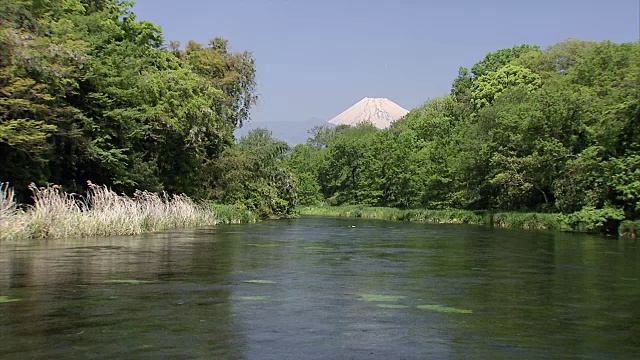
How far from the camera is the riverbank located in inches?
1428

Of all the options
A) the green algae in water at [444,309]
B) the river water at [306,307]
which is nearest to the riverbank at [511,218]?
the river water at [306,307]

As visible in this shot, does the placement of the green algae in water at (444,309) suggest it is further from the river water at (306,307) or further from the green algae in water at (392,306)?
the green algae in water at (392,306)

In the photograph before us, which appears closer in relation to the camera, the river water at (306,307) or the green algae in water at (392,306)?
the river water at (306,307)

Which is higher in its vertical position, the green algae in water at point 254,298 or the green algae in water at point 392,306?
the green algae in water at point 254,298

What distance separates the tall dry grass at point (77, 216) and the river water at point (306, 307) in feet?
10.3

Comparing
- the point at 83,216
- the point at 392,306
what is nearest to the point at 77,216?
the point at 83,216

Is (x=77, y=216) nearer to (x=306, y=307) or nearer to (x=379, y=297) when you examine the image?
(x=379, y=297)

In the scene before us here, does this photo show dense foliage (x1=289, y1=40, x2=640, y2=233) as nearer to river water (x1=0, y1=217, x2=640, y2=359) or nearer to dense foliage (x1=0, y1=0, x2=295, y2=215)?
dense foliage (x1=0, y1=0, x2=295, y2=215)

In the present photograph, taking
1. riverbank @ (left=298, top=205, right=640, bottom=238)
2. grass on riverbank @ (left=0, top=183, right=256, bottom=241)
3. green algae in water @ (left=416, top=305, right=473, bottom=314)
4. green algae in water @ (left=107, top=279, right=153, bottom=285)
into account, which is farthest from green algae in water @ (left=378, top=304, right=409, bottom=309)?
riverbank @ (left=298, top=205, right=640, bottom=238)

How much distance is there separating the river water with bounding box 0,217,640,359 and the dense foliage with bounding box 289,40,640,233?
73.3ft

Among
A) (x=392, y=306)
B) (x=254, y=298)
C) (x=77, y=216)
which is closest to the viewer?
(x=392, y=306)

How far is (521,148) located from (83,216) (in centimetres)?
3923

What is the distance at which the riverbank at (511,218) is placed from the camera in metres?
36.3

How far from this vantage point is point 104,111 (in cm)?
3053
